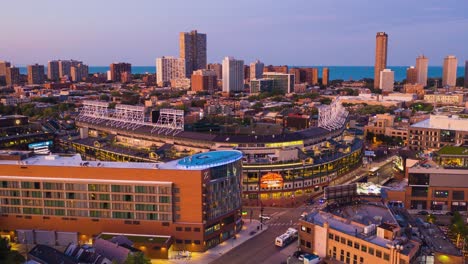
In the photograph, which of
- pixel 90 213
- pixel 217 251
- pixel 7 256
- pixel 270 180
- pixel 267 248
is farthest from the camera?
pixel 270 180

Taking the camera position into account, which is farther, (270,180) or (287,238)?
(270,180)

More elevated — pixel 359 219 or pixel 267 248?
pixel 359 219

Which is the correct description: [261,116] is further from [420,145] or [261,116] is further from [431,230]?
[431,230]

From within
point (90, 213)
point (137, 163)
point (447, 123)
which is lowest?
point (90, 213)

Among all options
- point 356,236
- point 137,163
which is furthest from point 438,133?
point 137,163

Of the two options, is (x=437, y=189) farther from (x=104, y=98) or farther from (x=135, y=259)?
(x=104, y=98)

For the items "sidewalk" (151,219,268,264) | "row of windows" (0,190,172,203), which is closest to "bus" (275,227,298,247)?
"sidewalk" (151,219,268,264)

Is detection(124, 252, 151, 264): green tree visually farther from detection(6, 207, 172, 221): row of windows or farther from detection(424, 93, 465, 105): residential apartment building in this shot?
detection(424, 93, 465, 105): residential apartment building
